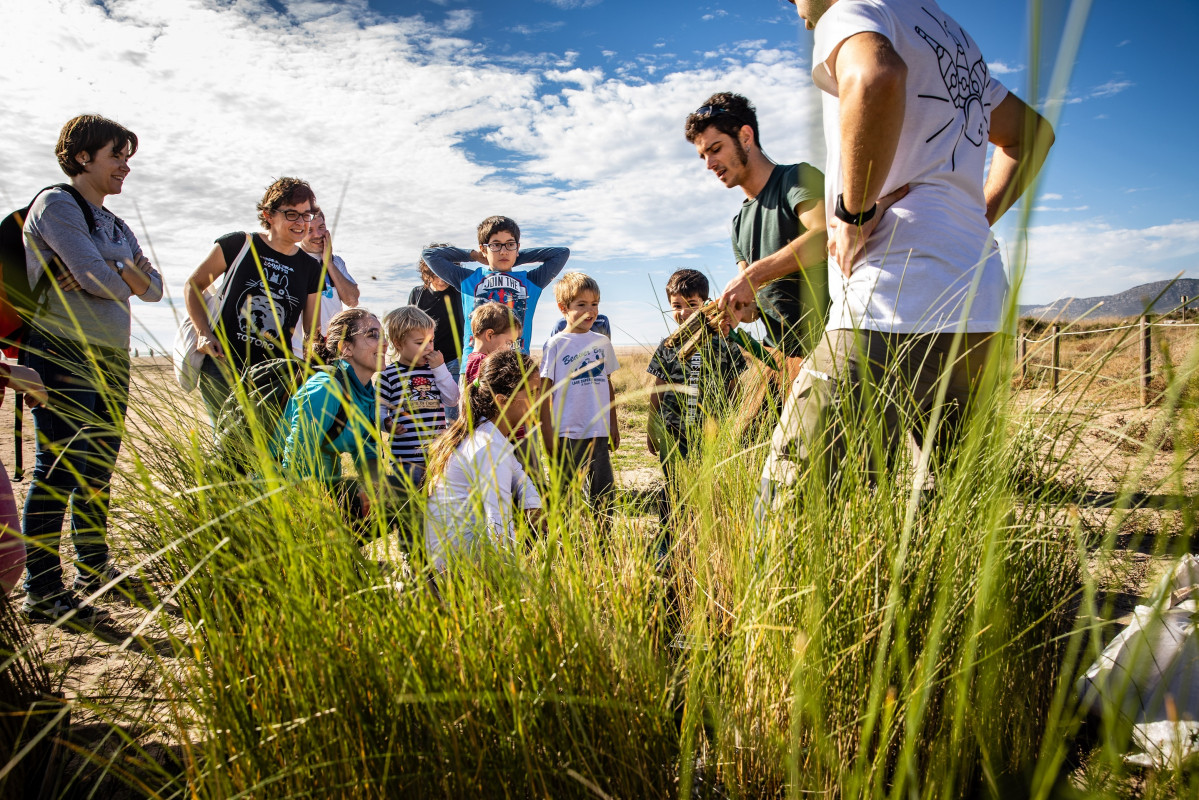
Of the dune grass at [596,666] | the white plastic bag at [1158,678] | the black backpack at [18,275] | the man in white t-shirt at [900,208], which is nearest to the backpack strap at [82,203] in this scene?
the black backpack at [18,275]

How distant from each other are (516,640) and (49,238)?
109 inches

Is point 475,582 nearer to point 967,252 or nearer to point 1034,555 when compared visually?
point 1034,555

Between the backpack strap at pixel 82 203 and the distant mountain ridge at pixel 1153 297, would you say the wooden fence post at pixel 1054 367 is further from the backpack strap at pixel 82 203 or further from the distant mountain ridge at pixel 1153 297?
the backpack strap at pixel 82 203

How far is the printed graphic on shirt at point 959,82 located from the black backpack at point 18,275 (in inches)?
119

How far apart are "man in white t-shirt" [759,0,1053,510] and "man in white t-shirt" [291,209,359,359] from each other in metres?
2.68

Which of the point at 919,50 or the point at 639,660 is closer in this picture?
the point at 639,660

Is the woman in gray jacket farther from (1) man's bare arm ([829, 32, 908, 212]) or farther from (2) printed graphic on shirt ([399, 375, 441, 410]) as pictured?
(1) man's bare arm ([829, 32, 908, 212])

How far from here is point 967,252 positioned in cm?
154

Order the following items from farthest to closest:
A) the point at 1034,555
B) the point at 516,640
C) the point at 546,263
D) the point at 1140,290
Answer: the point at 546,263 → the point at 1034,555 → the point at 516,640 → the point at 1140,290

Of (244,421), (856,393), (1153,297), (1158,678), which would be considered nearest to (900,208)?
(856,393)

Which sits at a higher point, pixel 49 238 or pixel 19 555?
pixel 49 238

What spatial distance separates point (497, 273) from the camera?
14.1 feet

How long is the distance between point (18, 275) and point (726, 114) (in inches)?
115

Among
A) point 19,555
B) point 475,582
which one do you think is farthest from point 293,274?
point 475,582
